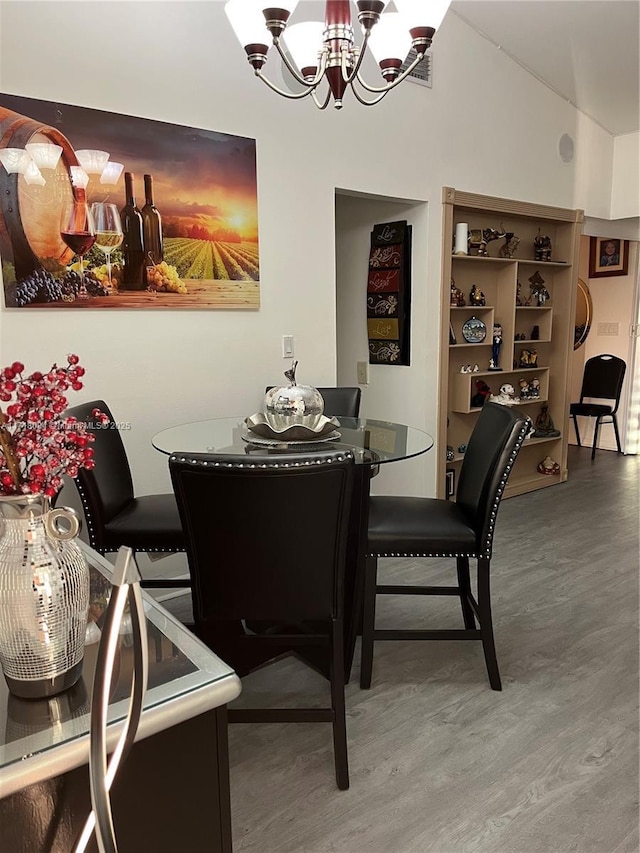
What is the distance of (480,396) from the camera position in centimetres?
455

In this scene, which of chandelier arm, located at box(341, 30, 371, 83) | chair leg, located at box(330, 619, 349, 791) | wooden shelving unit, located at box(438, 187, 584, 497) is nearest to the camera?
chair leg, located at box(330, 619, 349, 791)

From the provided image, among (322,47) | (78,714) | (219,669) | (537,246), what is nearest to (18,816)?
(78,714)

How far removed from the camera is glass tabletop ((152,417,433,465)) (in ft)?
7.34

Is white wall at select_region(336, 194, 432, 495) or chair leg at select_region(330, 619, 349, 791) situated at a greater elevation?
white wall at select_region(336, 194, 432, 495)

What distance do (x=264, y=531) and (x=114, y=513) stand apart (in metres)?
1.04

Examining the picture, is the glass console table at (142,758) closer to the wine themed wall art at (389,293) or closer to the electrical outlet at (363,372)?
the wine themed wall art at (389,293)

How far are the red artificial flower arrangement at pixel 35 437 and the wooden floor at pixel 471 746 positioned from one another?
1.25 metres

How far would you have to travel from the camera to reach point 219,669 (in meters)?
0.95

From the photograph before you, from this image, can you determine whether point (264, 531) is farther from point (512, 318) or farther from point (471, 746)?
point (512, 318)

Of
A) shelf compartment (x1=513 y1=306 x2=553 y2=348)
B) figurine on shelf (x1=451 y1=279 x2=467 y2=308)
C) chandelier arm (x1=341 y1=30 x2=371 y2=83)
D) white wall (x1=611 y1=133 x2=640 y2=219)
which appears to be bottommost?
shelf compartment (x1=513 y1=306 x2=553 y2=348)

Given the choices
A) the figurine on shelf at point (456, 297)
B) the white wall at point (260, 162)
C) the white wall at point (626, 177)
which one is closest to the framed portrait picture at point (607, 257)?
Answer: the white wall at point (626, 177)

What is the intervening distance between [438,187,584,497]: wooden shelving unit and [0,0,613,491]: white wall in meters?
0.12

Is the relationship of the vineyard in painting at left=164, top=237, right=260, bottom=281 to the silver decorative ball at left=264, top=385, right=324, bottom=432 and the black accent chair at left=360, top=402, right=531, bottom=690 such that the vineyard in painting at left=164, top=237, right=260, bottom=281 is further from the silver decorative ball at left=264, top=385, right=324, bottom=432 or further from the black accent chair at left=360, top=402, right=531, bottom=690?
the black accent chair at left=360, top=402, right=531, bottom=690

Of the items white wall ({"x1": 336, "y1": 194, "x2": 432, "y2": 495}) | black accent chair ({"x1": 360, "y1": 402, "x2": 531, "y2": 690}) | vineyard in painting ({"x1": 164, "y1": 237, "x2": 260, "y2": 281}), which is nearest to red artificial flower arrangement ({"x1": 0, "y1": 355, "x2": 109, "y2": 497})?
black accent chair ({"x1": 360, "y1": 402, "x2": 531, "y2": 690})
